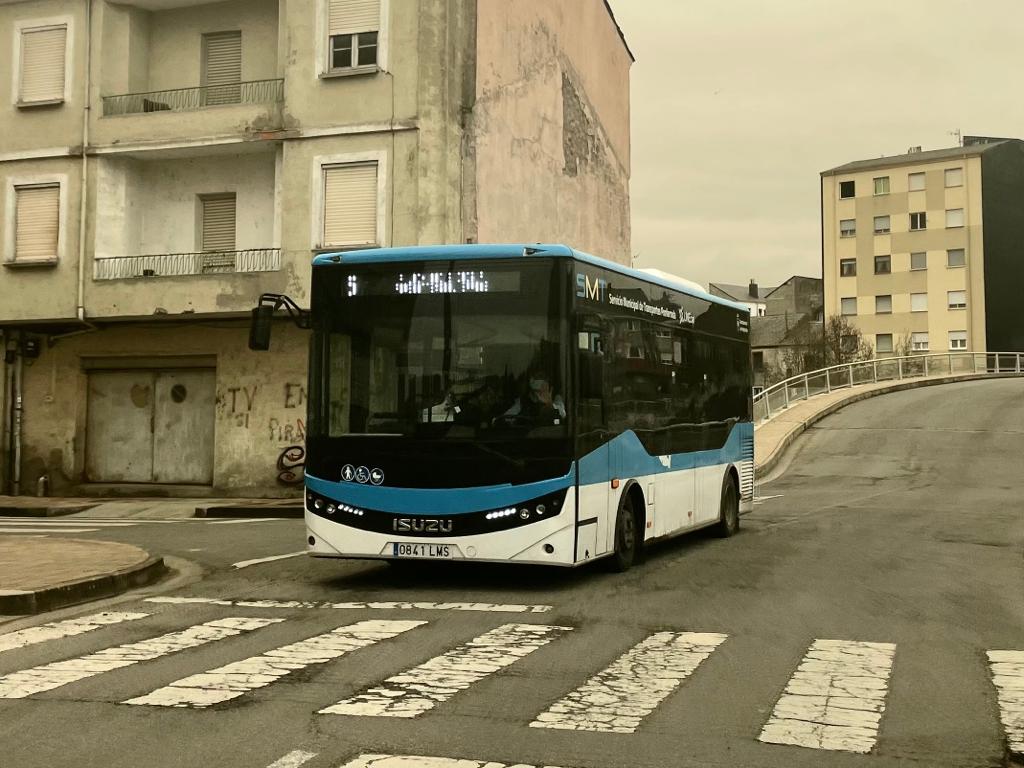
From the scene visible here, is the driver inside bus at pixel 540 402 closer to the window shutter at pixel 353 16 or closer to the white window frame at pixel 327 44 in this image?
the white window frame at pixel 327 44

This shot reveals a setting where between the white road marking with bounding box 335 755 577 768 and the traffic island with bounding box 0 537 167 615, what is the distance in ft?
19.2

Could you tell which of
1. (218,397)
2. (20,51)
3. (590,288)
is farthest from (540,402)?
(20,51)

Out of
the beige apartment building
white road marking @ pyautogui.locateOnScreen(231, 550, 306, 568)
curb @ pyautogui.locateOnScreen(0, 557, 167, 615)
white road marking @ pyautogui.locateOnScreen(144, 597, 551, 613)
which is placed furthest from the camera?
the beige apartment building

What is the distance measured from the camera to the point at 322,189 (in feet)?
80.5

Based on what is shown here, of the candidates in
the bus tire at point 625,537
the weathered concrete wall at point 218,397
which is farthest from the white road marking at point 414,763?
the weathered concrete wall at point 218,397

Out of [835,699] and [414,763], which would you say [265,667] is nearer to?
[414,763]

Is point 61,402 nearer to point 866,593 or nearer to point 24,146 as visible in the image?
point 24,146

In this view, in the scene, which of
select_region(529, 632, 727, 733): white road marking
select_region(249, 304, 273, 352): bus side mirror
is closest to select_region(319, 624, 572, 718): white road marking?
select_region(529, 632, 727, 733): white road marking

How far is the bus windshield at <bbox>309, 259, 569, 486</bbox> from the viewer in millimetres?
10797

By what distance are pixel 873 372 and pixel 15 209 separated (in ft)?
98.6

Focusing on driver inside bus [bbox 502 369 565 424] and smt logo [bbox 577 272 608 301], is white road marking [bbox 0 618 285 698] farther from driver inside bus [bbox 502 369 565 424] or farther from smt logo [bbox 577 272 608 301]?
smt logo [bbox 577 272 608 301]

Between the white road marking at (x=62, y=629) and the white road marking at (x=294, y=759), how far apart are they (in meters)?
3.73

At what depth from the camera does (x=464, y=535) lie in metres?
10.8

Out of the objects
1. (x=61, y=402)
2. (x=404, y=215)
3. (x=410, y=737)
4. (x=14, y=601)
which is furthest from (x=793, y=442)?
(x=410, y=737)
